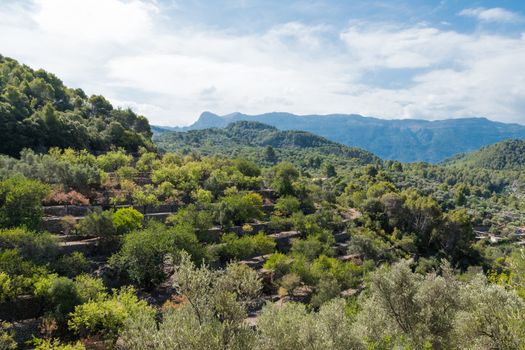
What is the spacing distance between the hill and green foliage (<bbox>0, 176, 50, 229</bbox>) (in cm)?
2196

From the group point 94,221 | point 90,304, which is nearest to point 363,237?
point 94,221

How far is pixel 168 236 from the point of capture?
2906 centimetres

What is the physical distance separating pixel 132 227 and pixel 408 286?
23602 mm

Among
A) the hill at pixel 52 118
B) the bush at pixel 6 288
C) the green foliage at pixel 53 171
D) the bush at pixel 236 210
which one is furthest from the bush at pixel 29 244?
the hill at pixel 52 118

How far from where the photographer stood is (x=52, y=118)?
54250mm

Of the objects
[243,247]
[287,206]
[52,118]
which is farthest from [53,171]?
[287,206]

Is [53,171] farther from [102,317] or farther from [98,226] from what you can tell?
[102,317]

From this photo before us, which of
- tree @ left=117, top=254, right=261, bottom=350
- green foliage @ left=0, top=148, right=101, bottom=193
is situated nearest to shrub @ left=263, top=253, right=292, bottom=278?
tree @ left=117, top=254, right=261, bottom=350

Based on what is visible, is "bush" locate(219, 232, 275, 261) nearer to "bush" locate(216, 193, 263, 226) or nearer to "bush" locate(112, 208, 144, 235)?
"bush" locate(216, 193, 263, 226)

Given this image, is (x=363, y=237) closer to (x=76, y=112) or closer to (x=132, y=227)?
(x=132, y=227)

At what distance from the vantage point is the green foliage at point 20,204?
28219mm

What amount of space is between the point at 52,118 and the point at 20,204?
30118mm

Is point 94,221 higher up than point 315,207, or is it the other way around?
point 94,221

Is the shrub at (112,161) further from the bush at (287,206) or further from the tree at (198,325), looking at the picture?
the tree at (198,325)
